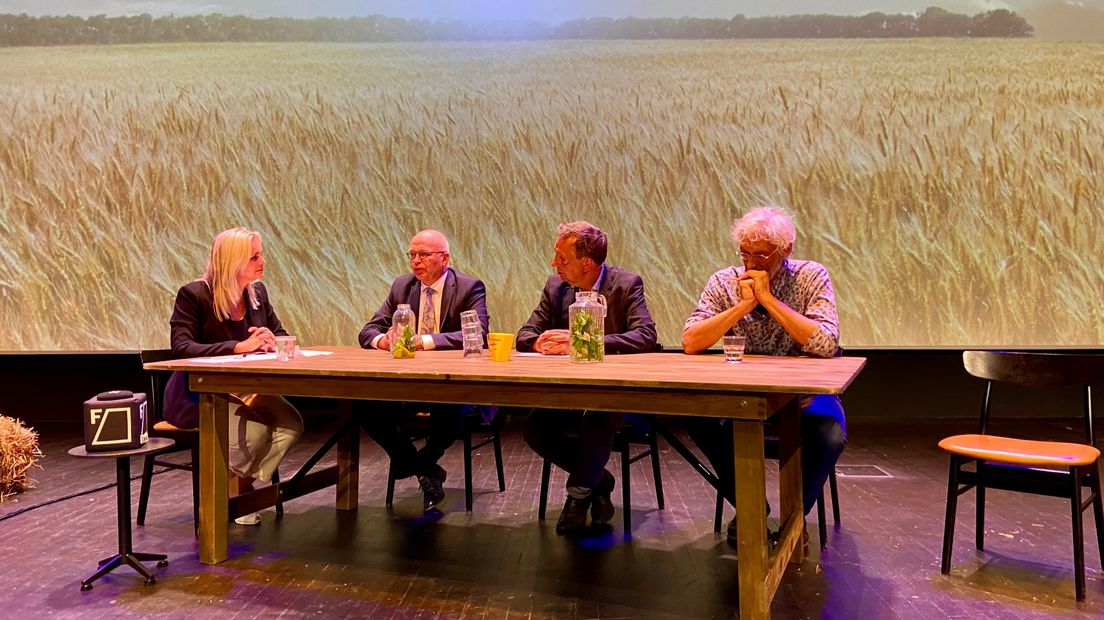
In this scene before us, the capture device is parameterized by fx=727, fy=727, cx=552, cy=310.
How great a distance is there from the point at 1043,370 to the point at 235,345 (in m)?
2.73

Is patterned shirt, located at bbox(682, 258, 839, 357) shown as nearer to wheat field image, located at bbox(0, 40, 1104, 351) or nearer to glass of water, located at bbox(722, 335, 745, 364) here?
glass of water, located at bbox(722, 335, 745, 364)

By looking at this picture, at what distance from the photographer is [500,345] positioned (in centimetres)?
221

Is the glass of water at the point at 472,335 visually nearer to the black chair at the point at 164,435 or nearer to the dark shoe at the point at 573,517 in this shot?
the dark shoe at the point at 573,517

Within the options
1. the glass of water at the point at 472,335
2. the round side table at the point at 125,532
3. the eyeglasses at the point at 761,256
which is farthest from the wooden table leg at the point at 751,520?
the round side table at the point at 125,532

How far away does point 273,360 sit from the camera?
2.37m

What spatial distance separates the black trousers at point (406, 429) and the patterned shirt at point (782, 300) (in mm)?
1103

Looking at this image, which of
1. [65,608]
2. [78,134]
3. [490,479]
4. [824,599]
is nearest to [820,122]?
[490,479]

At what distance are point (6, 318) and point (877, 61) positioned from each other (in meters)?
5.99

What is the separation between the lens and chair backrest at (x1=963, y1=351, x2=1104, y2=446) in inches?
86.3

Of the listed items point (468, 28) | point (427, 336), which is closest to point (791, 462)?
point (427, 336)

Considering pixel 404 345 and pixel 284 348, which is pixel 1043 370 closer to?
pixel 404 345

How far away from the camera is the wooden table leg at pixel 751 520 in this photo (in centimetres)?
173

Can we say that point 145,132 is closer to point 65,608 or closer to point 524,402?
point 65,608

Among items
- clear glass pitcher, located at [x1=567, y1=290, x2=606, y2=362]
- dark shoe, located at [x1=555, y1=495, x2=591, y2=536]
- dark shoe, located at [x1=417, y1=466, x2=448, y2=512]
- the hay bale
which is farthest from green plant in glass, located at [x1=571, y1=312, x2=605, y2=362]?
the hay bale
